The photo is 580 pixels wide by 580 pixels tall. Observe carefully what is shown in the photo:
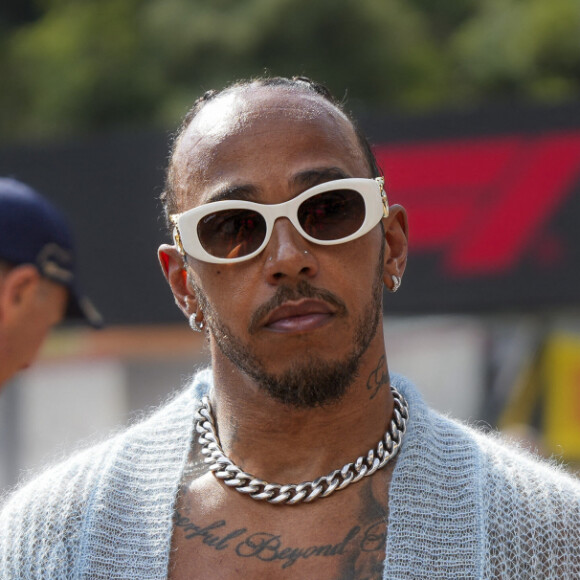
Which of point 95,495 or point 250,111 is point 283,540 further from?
point 250,111

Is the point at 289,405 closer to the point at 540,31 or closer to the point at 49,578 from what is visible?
the point at 49,578

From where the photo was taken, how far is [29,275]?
3.25 m

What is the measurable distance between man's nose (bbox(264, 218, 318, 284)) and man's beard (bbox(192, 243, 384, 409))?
1.2 inches

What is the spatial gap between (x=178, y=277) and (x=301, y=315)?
459mm

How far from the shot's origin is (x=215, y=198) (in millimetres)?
2316

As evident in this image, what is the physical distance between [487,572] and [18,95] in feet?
82.2

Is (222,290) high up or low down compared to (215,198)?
down

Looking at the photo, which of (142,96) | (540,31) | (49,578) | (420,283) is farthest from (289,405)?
(142,96)

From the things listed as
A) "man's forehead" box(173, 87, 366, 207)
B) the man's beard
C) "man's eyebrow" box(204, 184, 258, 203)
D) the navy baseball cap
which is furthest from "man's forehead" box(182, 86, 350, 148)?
the navy baseball cap

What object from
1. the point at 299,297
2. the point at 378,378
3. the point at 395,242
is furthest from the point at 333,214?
the point at 378,378

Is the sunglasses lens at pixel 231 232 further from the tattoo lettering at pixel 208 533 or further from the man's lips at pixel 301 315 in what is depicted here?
the tattoo lettering at pixel 208 533

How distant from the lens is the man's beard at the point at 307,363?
222 cm

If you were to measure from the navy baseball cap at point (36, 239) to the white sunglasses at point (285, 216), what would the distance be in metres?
1.08

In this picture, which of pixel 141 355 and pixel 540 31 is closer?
pixel 141 355
